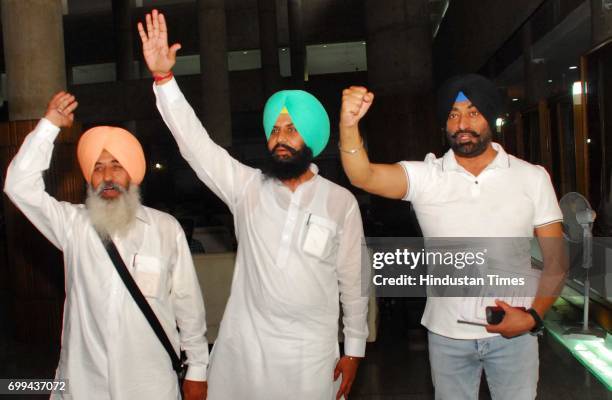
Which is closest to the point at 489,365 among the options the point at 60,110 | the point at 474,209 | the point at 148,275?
the point at 474,209

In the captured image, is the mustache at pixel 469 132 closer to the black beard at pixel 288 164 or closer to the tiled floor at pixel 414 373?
the black beard at pixel 288 164

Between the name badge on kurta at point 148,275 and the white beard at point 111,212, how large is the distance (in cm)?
15

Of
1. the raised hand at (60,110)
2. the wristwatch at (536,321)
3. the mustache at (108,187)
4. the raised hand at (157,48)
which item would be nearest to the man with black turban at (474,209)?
the wristwatch at (536,321)

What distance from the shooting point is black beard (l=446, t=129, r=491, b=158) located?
216 centimetres

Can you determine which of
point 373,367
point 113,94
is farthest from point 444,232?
point 113,94

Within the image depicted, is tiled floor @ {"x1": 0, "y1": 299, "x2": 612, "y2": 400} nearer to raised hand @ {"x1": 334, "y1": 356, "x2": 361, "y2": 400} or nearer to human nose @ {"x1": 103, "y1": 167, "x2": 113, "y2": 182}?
raised hand @ {"x1": 334, "y1": 356, "x2": 361, "y2": 400}

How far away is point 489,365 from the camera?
2.21 metres

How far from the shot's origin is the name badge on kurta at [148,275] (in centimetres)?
246

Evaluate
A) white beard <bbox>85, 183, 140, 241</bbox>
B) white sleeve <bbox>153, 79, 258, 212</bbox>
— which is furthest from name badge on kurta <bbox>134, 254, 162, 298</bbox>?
white sleeve <bbox>153, 79, 258, 212</bbox>

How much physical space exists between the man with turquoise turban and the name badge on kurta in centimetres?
32

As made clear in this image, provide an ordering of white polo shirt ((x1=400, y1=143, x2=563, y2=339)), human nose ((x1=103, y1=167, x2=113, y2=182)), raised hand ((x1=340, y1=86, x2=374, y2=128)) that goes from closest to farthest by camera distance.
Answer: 1. raised hand ((x1=340, y1=86, x2=374, y2=128))
2. white polo shirt ((x1=400, y1=143, x2=563, y2=339))
3. human nose ((x1=103, y1=167, x2=113, y2=182))

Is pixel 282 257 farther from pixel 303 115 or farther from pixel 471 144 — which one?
pixel 471 144

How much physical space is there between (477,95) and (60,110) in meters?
1.77

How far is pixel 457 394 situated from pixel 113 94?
24503mm
